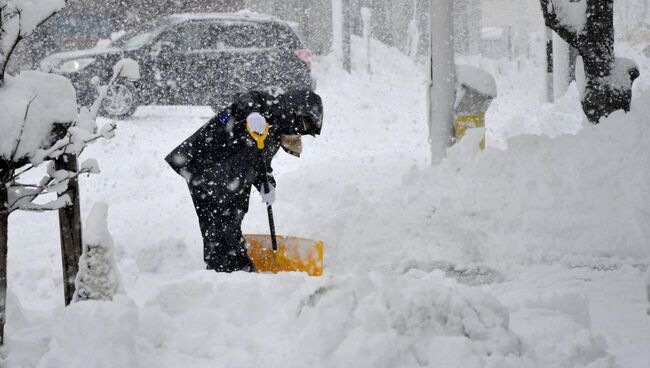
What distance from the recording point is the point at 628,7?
1563 inches

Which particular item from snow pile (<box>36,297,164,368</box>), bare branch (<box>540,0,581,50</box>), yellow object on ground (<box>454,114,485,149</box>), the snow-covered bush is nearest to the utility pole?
yellow object on ground (<box>454,114,485,149</box>)

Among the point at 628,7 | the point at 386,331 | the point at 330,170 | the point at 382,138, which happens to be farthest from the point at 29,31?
the point at 628,7

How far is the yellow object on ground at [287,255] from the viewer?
485 centimetres

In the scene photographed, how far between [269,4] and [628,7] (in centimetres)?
2677

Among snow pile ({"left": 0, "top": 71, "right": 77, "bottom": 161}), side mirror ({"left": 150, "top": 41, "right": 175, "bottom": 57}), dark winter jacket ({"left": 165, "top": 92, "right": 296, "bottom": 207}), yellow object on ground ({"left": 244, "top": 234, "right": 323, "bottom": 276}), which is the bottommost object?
yellow object on ground ({"left": 244, "top": 234, "right": 323, "bottom": 276})

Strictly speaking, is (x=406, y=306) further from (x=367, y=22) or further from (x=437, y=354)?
(x=367, y=22)

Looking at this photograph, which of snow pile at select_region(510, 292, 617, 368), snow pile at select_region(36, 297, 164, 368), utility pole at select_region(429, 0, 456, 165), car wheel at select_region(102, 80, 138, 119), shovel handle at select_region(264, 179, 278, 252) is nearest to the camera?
snow pile at select_region(36, 297, 164, 368)

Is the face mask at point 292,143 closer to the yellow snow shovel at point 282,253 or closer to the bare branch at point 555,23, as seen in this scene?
the yellow snow shovel at point 282,253

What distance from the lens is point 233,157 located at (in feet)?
15.4

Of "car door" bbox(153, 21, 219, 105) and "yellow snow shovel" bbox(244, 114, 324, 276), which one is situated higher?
"car door" bbox(153, 21, 219, 105)

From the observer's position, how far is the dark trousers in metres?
4.74

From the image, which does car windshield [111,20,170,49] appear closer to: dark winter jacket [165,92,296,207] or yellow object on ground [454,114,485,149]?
yellow object on ground [454,114,485,149]

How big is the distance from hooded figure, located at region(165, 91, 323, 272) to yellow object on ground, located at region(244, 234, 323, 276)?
281mm

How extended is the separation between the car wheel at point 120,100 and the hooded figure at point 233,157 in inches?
264
